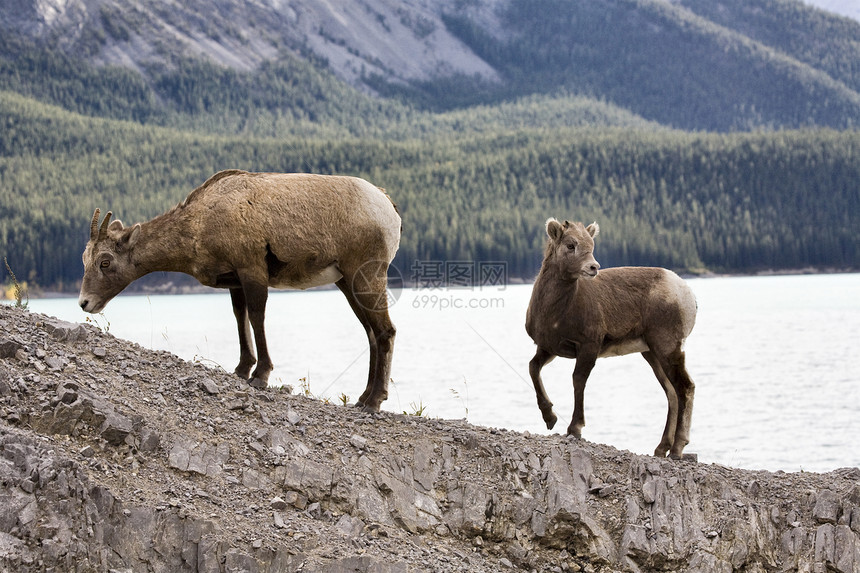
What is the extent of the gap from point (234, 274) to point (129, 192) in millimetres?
107891

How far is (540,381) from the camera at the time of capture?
12.1m

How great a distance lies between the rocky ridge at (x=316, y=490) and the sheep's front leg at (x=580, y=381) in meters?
0.25

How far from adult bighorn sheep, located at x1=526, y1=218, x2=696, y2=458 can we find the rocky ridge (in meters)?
0.75

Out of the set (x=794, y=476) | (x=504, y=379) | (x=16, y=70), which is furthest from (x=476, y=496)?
(x=16, y=70)

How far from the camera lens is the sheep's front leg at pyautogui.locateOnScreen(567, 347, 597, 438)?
11.6m

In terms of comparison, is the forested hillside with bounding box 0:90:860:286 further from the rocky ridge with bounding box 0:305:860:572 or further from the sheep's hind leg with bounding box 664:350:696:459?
the rocky ridge with bounding box 0:305:860:572

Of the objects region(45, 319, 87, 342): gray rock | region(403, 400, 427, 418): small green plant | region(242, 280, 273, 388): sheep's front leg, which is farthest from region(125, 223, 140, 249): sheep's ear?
region(403, 400, 427, 418): small green plant

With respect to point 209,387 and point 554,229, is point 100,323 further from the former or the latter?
point 554,229

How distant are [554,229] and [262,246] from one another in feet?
11.6

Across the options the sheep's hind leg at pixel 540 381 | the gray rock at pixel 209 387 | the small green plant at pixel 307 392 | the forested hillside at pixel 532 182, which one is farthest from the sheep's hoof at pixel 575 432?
the forested hillside at pixel 532 182

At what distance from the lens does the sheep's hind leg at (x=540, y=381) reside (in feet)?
39.3

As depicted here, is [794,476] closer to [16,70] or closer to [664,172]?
[664,172]

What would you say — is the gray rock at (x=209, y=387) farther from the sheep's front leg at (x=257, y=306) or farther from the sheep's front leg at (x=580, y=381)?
the sheep's front leg at (x=580, y=381)

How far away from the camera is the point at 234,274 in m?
11.0
